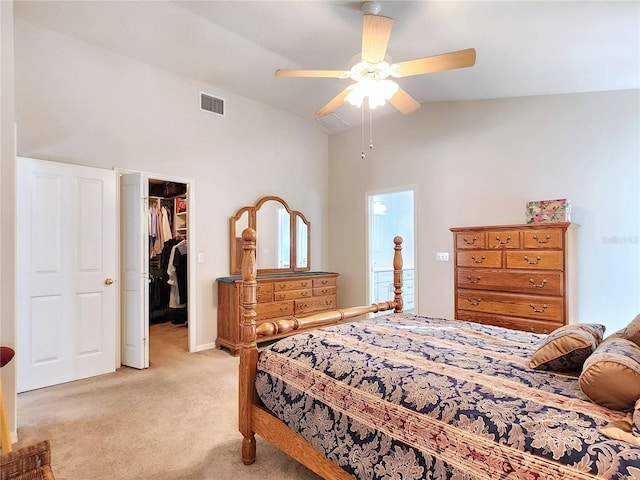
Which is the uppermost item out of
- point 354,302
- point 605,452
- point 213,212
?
point 213,212

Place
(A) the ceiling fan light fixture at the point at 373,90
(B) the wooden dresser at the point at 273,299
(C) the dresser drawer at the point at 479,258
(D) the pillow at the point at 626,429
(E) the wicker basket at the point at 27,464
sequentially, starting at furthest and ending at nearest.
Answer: (B) the wooden dresser at the point at 273,299, (C) the dresser drawer at the point at 479,258, (A) the ceiling fan light fixture at the point at 373,90, (E) the wicker basket at the point at 27,464, (D) the pillow at the point at 626,429

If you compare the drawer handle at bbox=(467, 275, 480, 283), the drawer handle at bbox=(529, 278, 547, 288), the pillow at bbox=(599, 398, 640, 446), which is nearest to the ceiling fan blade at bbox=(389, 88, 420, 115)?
the drawer handle at bbox=(467, 275, 480, 283)

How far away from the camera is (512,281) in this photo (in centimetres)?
327

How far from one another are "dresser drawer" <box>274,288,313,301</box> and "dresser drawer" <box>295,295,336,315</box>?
0.07 meters

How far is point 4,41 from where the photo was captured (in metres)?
2.18

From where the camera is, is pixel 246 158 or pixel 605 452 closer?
pixel 605 452

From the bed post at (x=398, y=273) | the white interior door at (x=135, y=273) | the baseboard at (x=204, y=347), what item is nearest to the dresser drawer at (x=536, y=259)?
the bed post at (x=398, y=273)

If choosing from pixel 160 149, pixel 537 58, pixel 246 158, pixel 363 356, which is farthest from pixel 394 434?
pixel 246 158

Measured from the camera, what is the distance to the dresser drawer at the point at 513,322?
10.1 ft

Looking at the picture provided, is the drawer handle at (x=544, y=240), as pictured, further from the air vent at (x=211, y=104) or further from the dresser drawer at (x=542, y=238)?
the air vent at (x=211, y=104)

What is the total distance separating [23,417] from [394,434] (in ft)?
9.04

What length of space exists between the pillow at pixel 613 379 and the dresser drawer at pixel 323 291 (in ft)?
12.2

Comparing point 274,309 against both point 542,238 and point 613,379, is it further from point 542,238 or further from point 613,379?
point 613,379

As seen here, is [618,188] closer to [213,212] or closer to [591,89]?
[591,89]
